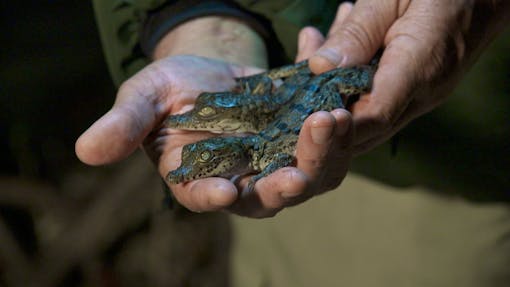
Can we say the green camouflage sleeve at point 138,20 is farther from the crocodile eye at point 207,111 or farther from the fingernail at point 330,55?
the crocodile eye at point 207,111

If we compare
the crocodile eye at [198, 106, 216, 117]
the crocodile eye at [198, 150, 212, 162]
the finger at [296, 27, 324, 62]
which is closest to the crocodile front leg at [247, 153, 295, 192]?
the crocodile eye at [198, 150, 212, 162]

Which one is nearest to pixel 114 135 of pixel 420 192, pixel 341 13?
pixel 341 13

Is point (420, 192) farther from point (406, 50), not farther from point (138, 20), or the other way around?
point (138, 20)

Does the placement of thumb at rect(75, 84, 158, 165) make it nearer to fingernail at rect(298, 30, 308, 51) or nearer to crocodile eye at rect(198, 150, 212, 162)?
crocodile eye at rect(198, 150, 212, 162)

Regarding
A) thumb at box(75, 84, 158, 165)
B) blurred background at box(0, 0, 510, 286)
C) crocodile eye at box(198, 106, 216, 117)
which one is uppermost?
thumb at box(75, 84, 158, 165)

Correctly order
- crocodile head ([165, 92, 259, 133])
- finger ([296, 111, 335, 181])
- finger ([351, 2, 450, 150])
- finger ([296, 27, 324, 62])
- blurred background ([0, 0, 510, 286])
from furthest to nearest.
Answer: blurred background ([0, 0, 510, 286]) → finger ([296, 27, 324, 62]) → crocodile head ([165, 92, 259, 133]) → finger ([351, 2, 450, 150]) → finger ([296, 111, 335, 181])

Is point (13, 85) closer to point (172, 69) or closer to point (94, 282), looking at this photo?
point (94, 282)

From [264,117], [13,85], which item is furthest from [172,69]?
[13,85]
